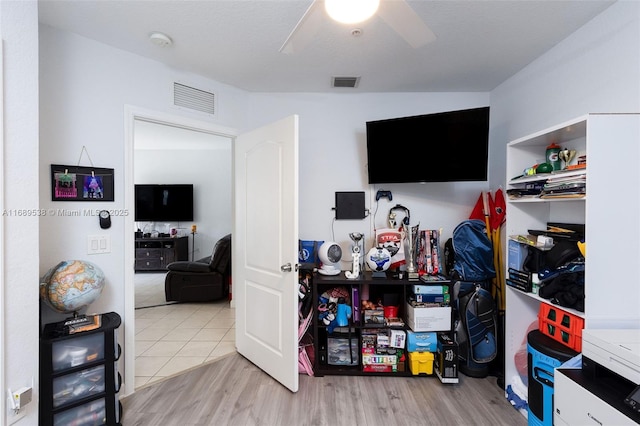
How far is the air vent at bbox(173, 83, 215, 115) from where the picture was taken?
7.25ft

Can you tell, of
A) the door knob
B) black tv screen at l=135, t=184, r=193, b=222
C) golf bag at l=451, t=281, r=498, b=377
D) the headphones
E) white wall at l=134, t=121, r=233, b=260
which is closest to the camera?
the door knob

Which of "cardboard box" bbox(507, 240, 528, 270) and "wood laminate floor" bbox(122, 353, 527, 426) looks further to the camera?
"cardboard box" bbox(507, 240, 528, 270)

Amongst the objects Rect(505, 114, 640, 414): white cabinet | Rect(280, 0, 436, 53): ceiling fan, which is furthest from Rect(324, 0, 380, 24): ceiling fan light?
Rect(505, 114, 640, 414): white cabinet

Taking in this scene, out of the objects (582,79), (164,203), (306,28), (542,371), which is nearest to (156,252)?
(164,203)

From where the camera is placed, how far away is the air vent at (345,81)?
7.70 ft

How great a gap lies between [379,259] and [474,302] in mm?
782

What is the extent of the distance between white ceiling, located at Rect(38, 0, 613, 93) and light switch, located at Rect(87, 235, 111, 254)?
1352 mm

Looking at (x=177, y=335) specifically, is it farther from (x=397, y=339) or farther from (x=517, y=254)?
(x=517, y=254)

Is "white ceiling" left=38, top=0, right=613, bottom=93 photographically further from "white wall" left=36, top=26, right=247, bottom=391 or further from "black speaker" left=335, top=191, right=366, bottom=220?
"black speaker" left=335, top=191, right=366, bottom=220

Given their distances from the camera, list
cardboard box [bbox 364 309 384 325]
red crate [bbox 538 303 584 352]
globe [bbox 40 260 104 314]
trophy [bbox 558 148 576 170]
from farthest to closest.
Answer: cardboard box [bbox 364 309 384 325] < trophy [bbox 558 148 576 170] < globe [bbox 40 260 104 314] < red crate [bbox 538 303 584 352]

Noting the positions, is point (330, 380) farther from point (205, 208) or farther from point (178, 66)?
point (205, 208)

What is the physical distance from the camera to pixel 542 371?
1481 millimetres

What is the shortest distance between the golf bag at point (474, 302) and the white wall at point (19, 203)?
8.66 feet

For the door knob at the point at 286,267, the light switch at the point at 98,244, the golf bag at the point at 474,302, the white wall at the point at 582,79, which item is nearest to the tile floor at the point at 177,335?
the light switch at the point at 98,244
